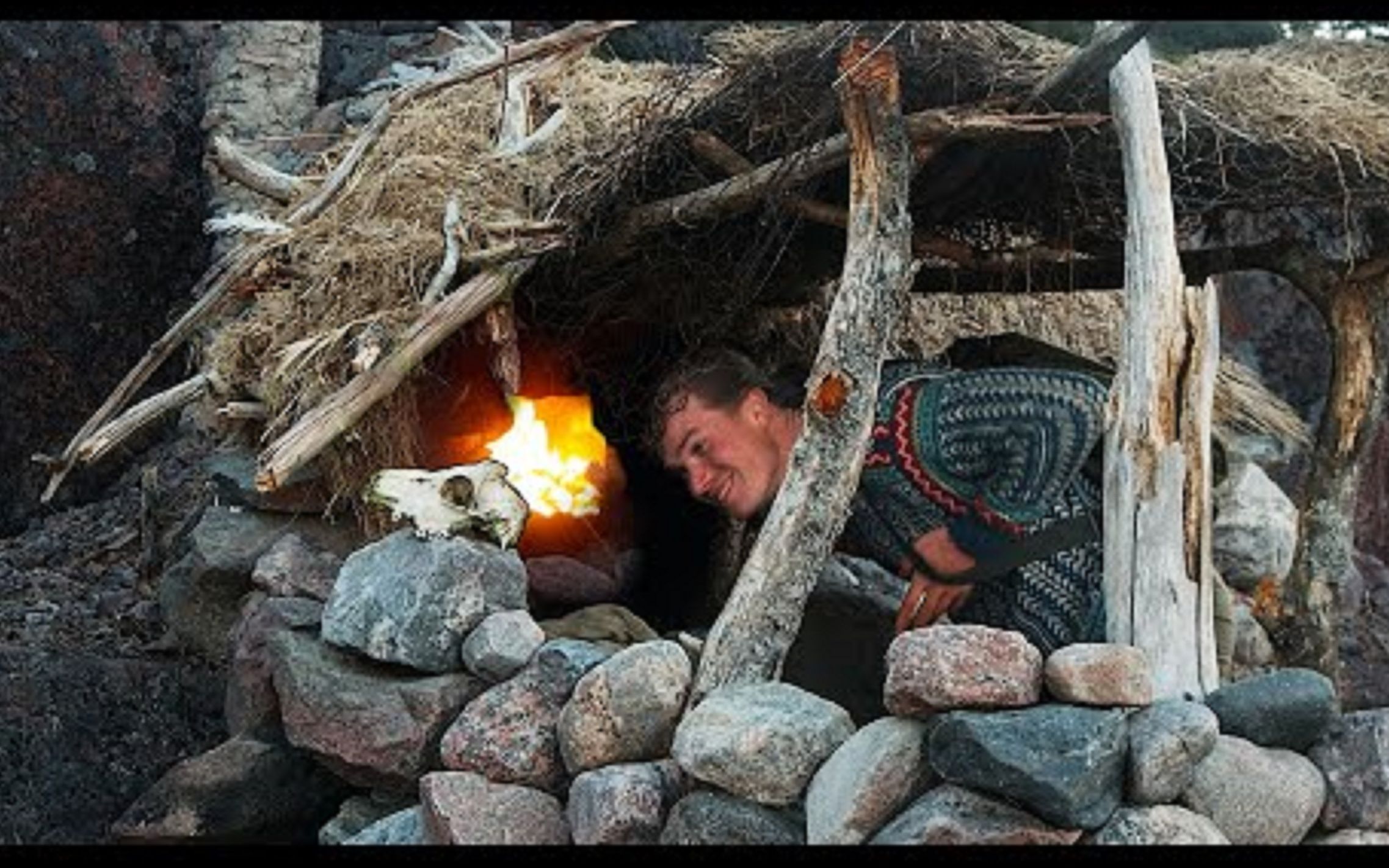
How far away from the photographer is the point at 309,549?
6.65 metres

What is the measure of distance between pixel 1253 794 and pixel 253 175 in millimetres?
5234

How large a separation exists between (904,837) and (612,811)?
780 mm

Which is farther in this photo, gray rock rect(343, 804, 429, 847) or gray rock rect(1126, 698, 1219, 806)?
gray rock rect(343, 804, 429, 847)

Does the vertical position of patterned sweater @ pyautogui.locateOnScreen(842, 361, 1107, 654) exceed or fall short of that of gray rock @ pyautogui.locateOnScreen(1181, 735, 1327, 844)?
it exceeds it

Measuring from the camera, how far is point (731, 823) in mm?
4348

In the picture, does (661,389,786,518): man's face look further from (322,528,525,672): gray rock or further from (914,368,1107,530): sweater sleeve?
(322,528,525,672): gray rock

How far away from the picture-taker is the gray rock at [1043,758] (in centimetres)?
393

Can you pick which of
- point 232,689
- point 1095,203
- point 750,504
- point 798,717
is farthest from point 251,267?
point 798,717

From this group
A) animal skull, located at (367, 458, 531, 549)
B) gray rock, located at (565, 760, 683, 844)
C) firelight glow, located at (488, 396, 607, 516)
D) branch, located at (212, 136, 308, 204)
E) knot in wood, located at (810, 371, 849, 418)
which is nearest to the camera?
gray rock, located at (565, 760, 683, 844)

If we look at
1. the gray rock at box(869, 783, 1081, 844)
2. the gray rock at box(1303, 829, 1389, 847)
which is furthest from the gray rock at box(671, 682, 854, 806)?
the gray rock at box(1303, 829, 1389, 847)

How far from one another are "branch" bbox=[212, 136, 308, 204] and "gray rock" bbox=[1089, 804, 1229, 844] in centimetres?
494

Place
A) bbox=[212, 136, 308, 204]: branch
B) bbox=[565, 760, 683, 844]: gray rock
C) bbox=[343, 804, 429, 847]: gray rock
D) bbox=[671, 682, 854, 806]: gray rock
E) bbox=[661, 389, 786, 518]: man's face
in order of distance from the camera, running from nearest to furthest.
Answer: bbox=[671, 682, 854, 806]: gray rock
bbox=[565, 760, 683, 844]: gray rock
bbox=[343, 804, 429, 847]: gray rock
bbox=[661, 389, 786, 518]: man's face
bbox=[212, 136, 308, 204]: branch

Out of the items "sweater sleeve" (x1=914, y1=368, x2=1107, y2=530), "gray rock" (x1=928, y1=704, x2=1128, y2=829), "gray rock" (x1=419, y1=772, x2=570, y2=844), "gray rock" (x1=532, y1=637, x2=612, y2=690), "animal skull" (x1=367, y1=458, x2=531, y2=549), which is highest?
"sweater sleeve" (x1=914, y1=368, x2=1107, y2=530)

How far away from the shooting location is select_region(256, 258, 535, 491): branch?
19.2 feet
